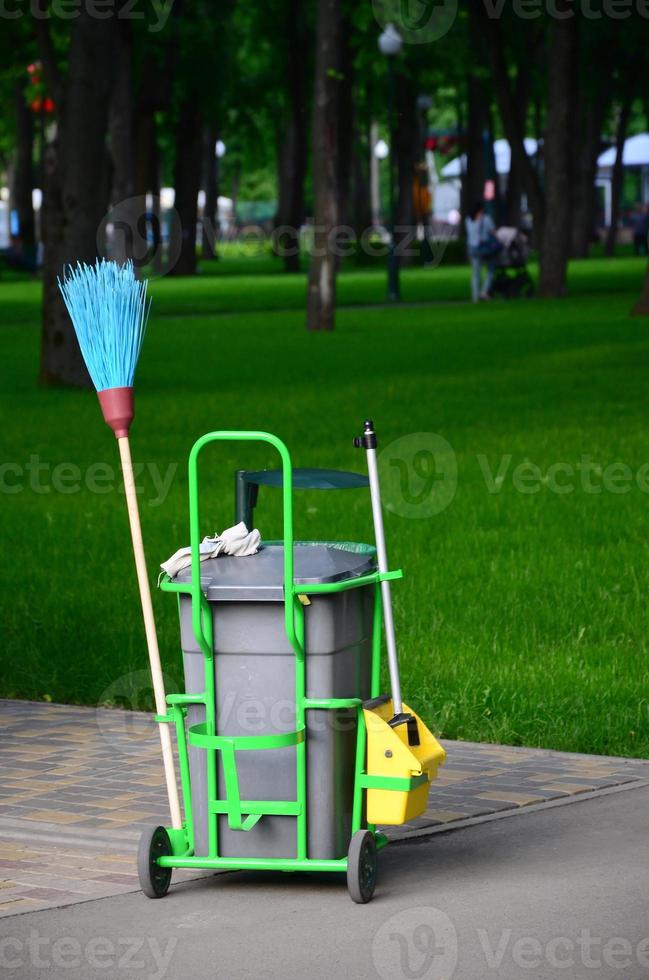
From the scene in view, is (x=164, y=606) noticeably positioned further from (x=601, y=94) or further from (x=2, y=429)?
(x=601, y=94)

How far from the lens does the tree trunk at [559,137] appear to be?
36.1 meters

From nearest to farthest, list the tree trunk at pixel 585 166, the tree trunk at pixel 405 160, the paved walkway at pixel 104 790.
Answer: the paved walkway at pixel 104 790 → the tree trunk at pixel 405 160 → the tree trunk at pixel 585 166

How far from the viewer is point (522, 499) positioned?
13.1m

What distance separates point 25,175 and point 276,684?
197ft

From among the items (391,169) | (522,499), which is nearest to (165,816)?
(522,499)

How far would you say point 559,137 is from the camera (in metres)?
36.4

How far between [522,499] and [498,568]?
260 cm

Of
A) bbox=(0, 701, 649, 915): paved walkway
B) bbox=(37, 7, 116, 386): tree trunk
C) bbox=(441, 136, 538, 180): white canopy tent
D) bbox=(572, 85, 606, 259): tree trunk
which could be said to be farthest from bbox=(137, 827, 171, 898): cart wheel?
bbox=(441, 136, 538, 180): white canopy tent

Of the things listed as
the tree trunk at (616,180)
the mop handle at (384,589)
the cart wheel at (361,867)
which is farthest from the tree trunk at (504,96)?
the cart wheel at (361,867)

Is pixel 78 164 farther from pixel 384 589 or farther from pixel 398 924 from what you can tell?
pixel 398 924

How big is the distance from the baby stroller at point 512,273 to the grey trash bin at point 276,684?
106 ft

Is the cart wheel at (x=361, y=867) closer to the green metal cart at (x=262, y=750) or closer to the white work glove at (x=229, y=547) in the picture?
the green metal cart at (x=262, y=750)

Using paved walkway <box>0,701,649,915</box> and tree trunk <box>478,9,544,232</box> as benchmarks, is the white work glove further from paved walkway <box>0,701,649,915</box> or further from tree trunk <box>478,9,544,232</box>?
tree trunk <box>478,9,544,232</box>

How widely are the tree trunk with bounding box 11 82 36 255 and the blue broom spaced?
54.9 m
